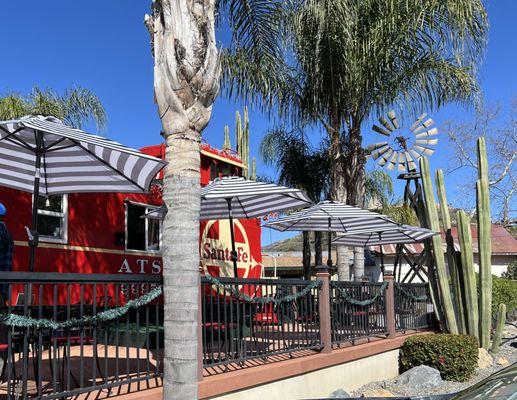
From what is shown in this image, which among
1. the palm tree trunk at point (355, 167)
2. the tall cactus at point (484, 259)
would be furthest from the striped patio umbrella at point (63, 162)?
the palm tree trunk at point (355, 167)

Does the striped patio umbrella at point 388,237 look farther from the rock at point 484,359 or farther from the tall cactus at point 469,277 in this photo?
the rock at point 484,359

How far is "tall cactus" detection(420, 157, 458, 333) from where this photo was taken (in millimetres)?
11070

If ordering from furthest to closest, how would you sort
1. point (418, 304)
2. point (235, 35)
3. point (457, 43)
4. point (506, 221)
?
point (506, 221), point (457, 43), point (418, 304), point (235, 35)

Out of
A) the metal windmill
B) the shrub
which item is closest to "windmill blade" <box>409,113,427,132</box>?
the metal windmill

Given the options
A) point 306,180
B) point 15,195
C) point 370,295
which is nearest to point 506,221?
point 306,180

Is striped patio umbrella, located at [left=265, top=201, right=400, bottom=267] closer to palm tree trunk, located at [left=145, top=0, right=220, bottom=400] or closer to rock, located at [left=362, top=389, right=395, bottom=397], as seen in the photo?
rock, located at [left=362, top=389, right=395, bottom=397]

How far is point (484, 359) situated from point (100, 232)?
23.6ft

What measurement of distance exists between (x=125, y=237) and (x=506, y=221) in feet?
118

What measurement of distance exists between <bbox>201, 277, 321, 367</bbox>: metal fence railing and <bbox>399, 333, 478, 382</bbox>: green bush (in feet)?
8.48

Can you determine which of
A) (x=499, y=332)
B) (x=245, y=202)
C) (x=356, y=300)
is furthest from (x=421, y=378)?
(x=245, y=202)

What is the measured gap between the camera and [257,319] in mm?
7805

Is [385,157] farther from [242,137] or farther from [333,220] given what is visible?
[242,137]

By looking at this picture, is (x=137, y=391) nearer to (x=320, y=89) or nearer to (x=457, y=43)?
(x=320, y=89)

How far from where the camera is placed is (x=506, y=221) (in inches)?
1570
